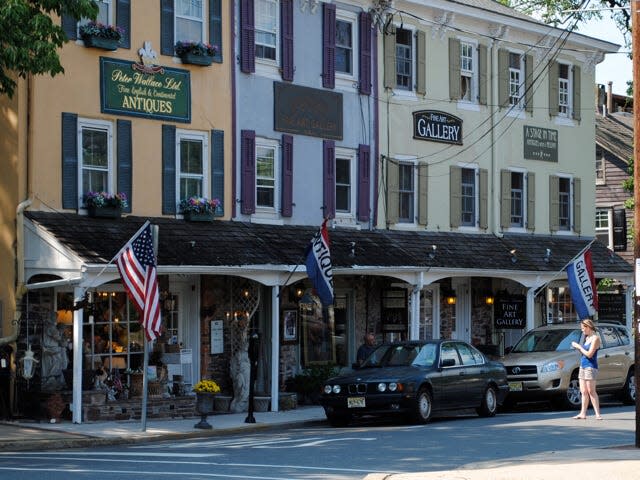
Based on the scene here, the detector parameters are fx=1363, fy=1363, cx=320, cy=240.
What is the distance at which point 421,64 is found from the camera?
1307 inches

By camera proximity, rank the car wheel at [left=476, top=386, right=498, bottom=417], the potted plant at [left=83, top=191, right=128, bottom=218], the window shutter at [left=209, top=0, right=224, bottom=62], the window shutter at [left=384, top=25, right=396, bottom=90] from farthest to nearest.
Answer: the window shutter at [left=384, top=25, right=396, bottom=90] → the window shutter at [left=209, top=0, right=224, bottom=62] → the car wheel at [left=476, top=386, right=498, bottom=417] → the potted plant at [left=83, top=191, right=128, bottom=218]

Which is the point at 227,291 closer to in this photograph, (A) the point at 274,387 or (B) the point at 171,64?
(A) the point at 274,387

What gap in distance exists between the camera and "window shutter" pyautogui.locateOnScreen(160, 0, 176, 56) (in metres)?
26.9

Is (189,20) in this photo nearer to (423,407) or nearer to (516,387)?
(423,407)

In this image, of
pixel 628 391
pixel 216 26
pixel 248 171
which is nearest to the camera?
pixel 216 26

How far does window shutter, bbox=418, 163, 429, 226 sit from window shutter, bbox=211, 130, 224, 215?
671cm

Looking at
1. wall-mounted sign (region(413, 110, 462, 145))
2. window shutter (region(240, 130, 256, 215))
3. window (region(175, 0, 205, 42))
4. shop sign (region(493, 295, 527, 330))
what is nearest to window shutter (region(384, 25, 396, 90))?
wall-mounted sign (region(413, 110, 462, 145))

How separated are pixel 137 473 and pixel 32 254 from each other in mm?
9205

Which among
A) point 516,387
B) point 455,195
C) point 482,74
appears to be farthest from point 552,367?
point 482,74

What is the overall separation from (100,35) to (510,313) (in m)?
14.3

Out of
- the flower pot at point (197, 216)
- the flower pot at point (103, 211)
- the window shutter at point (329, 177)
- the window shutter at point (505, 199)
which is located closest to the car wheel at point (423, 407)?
the flower pot at point (197, 216)

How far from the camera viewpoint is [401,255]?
30.7m

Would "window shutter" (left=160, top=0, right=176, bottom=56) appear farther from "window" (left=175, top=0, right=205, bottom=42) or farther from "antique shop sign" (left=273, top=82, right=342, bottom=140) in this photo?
"antique shop sign" (left=273, top=82, right=342, bottom=140)

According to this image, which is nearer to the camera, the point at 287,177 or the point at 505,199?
the point at 287,177
